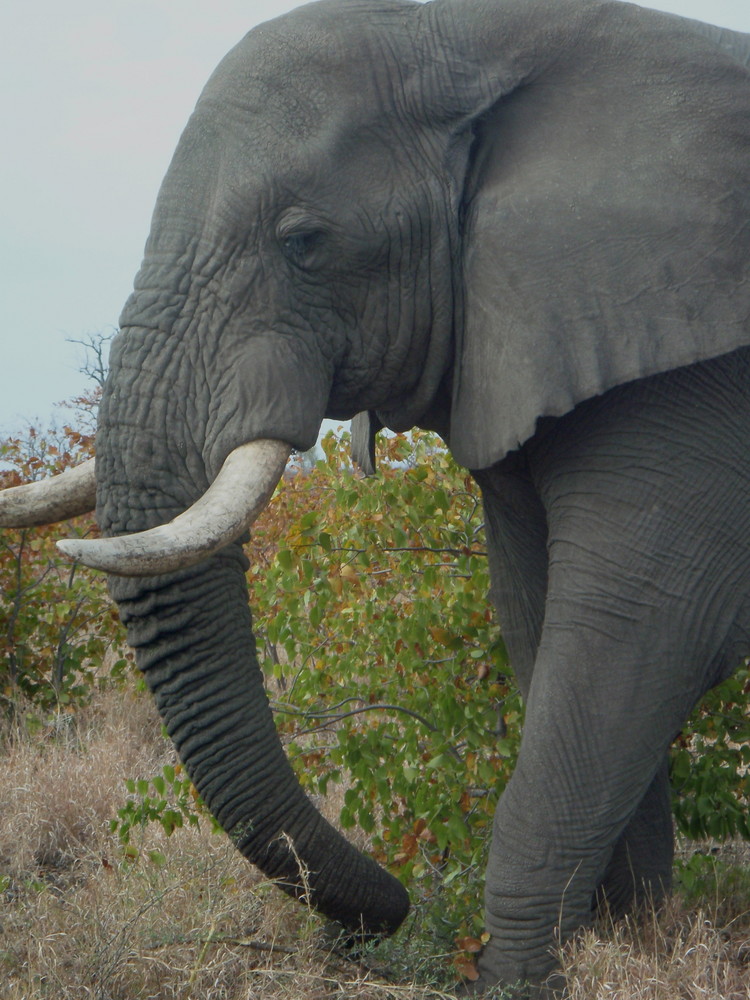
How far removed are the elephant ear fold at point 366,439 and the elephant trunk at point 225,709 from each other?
2.34ft

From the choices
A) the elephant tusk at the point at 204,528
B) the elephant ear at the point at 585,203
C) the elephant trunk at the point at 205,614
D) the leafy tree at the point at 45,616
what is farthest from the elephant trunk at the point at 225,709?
the leafy tree at the point at 45,616

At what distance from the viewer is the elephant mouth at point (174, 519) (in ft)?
8.25

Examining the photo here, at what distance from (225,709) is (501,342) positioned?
3.37ft

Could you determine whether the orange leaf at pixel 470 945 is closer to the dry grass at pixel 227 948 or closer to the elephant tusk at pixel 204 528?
the dry grass at pixel 227 948

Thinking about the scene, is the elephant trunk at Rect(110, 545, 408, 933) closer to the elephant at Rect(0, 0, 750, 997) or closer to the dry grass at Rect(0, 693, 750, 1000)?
the elephant at Rect(0, 0, 750, 997)

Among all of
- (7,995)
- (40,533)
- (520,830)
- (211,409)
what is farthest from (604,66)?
(40,533)

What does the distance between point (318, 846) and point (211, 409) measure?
1.09m

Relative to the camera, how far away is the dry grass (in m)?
3.03

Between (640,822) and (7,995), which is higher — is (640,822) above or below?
above

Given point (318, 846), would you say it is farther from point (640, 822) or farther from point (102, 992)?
point (640, 822)

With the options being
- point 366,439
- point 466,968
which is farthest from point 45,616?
point 466,968

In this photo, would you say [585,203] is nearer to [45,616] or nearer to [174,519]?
[174,519]

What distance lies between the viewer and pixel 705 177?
2.96 metres

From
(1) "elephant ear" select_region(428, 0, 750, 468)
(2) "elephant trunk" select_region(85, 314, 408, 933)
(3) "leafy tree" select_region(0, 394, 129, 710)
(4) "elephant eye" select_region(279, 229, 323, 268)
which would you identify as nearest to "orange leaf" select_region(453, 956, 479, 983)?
(2) "elephant trunk" select_region(85, 314, 408, 933)
